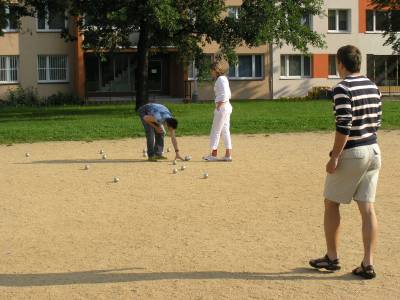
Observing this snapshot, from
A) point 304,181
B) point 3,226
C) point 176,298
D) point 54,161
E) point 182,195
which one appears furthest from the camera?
point 54,161

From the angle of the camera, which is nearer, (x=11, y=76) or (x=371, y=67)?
(x=11, y=76)

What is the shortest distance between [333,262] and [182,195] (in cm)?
461

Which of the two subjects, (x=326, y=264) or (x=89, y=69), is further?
(x=89, y=69)

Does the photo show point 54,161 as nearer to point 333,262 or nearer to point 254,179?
point 254,179

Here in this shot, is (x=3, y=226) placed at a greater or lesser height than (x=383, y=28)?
lesser

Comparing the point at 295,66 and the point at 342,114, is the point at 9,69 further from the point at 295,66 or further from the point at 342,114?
the point at 342,114

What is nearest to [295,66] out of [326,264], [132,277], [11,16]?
[11,16]

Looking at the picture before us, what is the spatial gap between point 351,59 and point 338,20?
53.0 metres

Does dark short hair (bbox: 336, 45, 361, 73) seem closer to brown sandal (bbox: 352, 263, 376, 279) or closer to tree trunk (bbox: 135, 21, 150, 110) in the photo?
brown sandal (bbox: 352, 263, 376, 279)

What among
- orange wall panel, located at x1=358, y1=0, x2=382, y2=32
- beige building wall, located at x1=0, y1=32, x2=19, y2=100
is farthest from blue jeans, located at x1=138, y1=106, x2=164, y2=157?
orange wall panel, located at x1=358, y1=0, x2=382, y2=32

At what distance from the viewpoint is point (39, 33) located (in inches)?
2079

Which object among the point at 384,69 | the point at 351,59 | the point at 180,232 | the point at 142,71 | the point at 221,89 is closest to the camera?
the point at 351,59

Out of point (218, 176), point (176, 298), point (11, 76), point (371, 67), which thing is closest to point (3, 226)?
point (176, 298)

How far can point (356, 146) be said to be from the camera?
6.38m
